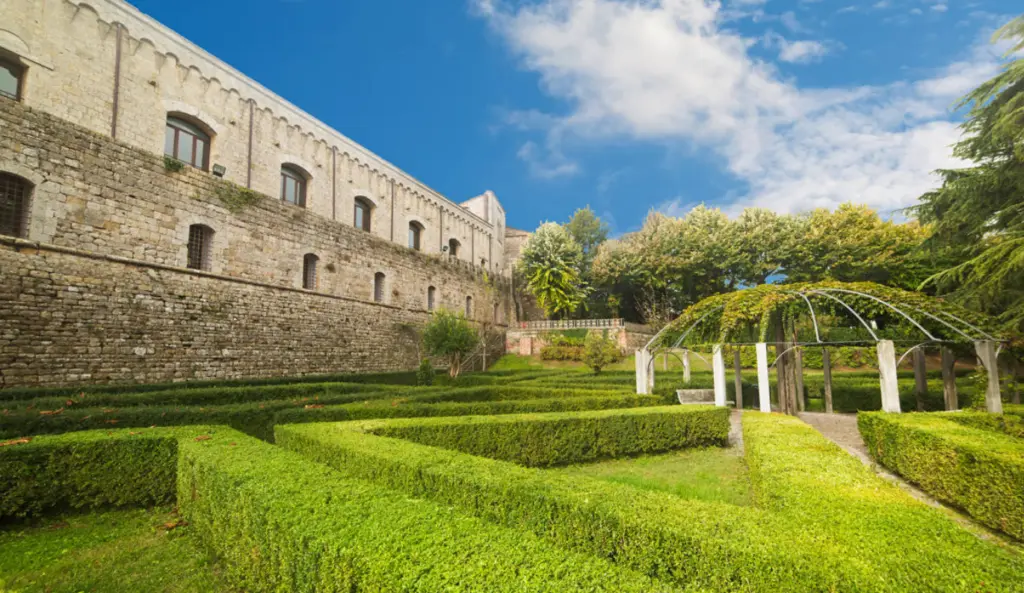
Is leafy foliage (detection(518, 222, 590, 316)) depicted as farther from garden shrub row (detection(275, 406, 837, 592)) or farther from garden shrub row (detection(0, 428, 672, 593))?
garden shrub row (detection(0, 428, 672, 593))

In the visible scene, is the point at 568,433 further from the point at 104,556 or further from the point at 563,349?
the point at 563,349

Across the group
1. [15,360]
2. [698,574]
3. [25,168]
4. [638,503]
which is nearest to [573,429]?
[638,503]

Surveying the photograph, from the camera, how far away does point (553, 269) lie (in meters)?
31.2

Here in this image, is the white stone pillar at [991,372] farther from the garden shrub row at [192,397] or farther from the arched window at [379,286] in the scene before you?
the arched window at [379,286]

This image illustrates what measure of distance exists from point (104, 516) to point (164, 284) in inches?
390

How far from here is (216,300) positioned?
13.8 meters

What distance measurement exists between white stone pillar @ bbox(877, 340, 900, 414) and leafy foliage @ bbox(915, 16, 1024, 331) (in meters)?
2.30

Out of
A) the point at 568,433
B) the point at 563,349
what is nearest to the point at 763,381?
the point at 568,433

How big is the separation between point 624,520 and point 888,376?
894 cm

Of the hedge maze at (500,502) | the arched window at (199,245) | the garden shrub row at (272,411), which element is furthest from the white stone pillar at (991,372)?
the arched window at (199,245)

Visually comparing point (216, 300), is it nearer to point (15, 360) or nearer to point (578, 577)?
point (15, 360)

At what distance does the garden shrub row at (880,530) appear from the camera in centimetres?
192

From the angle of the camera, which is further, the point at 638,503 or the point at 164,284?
the point at 164,284

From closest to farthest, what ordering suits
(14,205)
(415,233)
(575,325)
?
(14,205) < (415,233) < (575,325)
